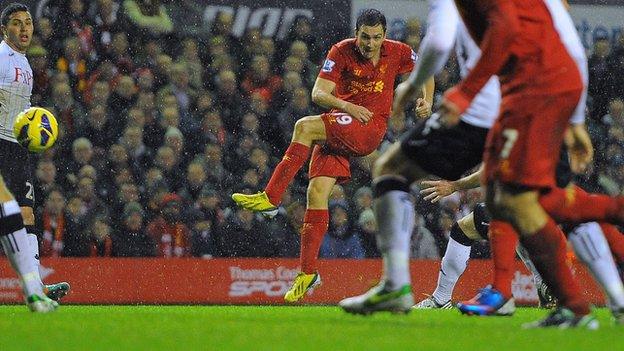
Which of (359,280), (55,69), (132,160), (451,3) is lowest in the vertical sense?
(359,280)

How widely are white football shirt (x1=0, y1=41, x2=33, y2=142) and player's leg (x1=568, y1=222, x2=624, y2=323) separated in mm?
4568

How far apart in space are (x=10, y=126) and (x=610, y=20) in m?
8.42

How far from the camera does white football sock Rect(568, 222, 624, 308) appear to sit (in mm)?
6291

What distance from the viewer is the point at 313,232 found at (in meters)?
9.31

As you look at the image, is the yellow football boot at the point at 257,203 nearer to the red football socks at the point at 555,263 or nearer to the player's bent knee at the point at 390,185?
the player's bent knee at the point at 390,185

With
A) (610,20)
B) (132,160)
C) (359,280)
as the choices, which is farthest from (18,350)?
(610,20)

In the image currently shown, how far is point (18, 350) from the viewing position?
4.54 metres

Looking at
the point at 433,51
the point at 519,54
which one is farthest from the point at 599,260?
the point at 433,51

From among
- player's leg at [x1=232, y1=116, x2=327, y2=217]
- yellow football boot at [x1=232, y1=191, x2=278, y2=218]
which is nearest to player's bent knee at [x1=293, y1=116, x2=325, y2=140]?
player's leg at [x1=232, y1=116, x2=327, y2=217]

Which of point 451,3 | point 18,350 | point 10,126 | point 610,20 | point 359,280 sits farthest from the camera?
point 610,20

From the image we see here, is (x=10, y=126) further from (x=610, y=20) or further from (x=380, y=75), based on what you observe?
(x=610, y=20)

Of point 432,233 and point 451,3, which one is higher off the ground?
point 451,3

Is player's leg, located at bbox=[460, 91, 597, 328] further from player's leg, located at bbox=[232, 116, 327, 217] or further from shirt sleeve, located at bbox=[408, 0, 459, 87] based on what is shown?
player's leg, located at bbox=[232, 116, 327, 217]

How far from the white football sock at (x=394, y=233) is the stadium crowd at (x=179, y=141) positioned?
19.6 ft
